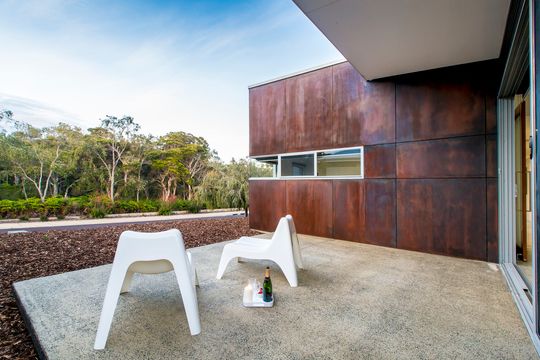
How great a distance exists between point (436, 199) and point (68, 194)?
18.9m

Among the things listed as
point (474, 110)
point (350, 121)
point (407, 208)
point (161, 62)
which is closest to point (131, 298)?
point (407, 208)

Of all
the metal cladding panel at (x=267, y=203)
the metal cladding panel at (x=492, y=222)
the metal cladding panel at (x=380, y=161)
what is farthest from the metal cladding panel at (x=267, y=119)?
the metal cladding panel at (x=492, y=222)

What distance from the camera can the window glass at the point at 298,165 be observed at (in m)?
5.20

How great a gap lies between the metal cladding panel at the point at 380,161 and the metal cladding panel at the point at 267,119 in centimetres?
187

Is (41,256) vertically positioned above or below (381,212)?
below

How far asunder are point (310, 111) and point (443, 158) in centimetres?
259

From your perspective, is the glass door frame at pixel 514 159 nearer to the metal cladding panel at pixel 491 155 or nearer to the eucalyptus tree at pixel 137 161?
the metal cladding panel at pixel 491 155

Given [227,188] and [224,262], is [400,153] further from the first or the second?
[227,188]

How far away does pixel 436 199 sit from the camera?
12.3 feet

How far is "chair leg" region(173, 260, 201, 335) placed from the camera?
5.44 ft

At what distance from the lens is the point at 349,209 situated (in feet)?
15.1

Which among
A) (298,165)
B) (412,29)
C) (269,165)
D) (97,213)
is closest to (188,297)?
(412,29)

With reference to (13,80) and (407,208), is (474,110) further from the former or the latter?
(13,80)

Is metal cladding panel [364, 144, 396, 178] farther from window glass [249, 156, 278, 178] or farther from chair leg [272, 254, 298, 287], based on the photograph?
chair leg [272, 254, 298, 287]
